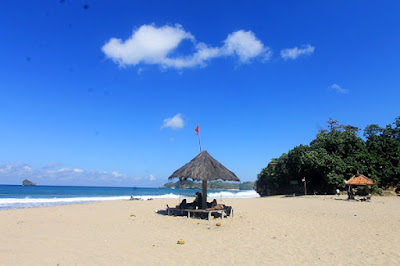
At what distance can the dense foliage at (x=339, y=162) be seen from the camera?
30938mm

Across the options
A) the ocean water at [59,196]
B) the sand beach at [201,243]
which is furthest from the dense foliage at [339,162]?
the sand beach at [201,243]

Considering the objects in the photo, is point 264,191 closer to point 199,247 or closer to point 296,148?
point 296,148

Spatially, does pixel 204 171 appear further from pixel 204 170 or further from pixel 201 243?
pixel 201 243

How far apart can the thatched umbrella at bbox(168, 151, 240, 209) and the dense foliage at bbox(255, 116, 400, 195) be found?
2062 centimetres

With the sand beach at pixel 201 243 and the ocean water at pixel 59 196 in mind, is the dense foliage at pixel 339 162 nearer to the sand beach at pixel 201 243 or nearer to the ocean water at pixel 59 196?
the ocean water at pixel 59 196

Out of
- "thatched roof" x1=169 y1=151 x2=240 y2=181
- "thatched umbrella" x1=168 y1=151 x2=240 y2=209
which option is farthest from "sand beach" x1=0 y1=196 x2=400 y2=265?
"thatched roof" x1=169 y1=151 x2=240 y2=181

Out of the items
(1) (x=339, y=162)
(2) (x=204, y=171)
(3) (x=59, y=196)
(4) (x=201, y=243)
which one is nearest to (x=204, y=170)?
(2) (x=204, y=171)

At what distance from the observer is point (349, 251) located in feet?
23.9

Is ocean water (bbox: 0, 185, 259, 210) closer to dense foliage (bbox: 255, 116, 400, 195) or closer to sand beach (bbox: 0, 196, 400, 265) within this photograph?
dense foliage (bbox: 255, 116, 400, 195)

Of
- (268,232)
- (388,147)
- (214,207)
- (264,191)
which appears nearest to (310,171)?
(388,147)

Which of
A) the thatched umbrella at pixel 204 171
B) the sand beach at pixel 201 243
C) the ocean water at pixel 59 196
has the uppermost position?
the thatched umbrella at pixel 204 171

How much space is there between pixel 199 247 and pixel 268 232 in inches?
128

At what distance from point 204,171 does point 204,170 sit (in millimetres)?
68

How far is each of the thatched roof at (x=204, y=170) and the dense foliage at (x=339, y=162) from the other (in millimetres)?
20597
